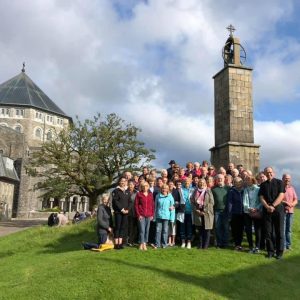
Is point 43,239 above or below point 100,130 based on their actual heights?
below

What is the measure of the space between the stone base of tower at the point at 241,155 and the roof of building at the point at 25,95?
2919 inches

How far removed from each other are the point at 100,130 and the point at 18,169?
32460mm

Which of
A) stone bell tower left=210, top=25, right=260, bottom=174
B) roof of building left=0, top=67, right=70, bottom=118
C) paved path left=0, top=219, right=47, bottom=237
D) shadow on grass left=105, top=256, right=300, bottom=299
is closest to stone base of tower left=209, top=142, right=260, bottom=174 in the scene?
stone bell tower left=210, top=25, right=260, bottom=174

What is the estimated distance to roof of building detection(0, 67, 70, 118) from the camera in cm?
8544

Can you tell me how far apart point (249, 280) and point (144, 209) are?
321cm

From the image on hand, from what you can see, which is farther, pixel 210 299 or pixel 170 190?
pixel 170 190

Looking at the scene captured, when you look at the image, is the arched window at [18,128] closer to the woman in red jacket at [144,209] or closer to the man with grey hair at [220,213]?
the woman in red jacket at [144,209]

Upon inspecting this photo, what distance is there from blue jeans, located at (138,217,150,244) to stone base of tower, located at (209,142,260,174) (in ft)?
19.2

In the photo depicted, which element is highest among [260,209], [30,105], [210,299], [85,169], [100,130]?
[30,105]

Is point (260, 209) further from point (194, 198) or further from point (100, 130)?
point (100, 130)

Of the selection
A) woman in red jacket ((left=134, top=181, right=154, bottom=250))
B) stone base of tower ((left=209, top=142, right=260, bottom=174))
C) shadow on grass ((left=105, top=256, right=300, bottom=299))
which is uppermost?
stone base of tower ((left=209, top=142, right=260, bottom=174))

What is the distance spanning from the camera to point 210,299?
7.34m

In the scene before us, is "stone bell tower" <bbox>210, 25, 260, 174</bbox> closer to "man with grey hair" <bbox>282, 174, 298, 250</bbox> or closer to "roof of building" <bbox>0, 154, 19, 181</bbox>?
"man with grey hair" <bbox>282, 174, 298, 250</bbox>

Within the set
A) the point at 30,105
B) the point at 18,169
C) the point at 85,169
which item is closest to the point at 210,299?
the point at 85,169
